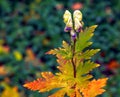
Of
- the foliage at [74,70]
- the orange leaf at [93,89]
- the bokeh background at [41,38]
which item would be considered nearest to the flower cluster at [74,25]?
the foliage at [74,70]

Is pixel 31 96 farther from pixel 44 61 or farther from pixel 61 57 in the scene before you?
pixel 61 57

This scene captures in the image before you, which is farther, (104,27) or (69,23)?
(104,27)

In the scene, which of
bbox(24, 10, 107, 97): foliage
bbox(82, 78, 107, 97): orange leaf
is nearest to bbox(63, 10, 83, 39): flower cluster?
bbox(24, 10, 107, 97): foliage

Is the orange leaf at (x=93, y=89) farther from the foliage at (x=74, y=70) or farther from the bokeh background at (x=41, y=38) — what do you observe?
the bokeh background at (x=41, y=38)

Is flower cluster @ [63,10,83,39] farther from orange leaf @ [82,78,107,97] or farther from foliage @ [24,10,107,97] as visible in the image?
orange leaf @ [82,78,107,97]

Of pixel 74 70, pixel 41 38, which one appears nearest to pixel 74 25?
pixel 74 70

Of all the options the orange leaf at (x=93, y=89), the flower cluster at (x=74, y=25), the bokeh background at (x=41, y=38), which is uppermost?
the bokeh background at (x=41, y=38)

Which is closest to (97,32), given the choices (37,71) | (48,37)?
(48,37)

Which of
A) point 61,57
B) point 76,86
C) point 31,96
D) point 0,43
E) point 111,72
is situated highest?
point 0,43
